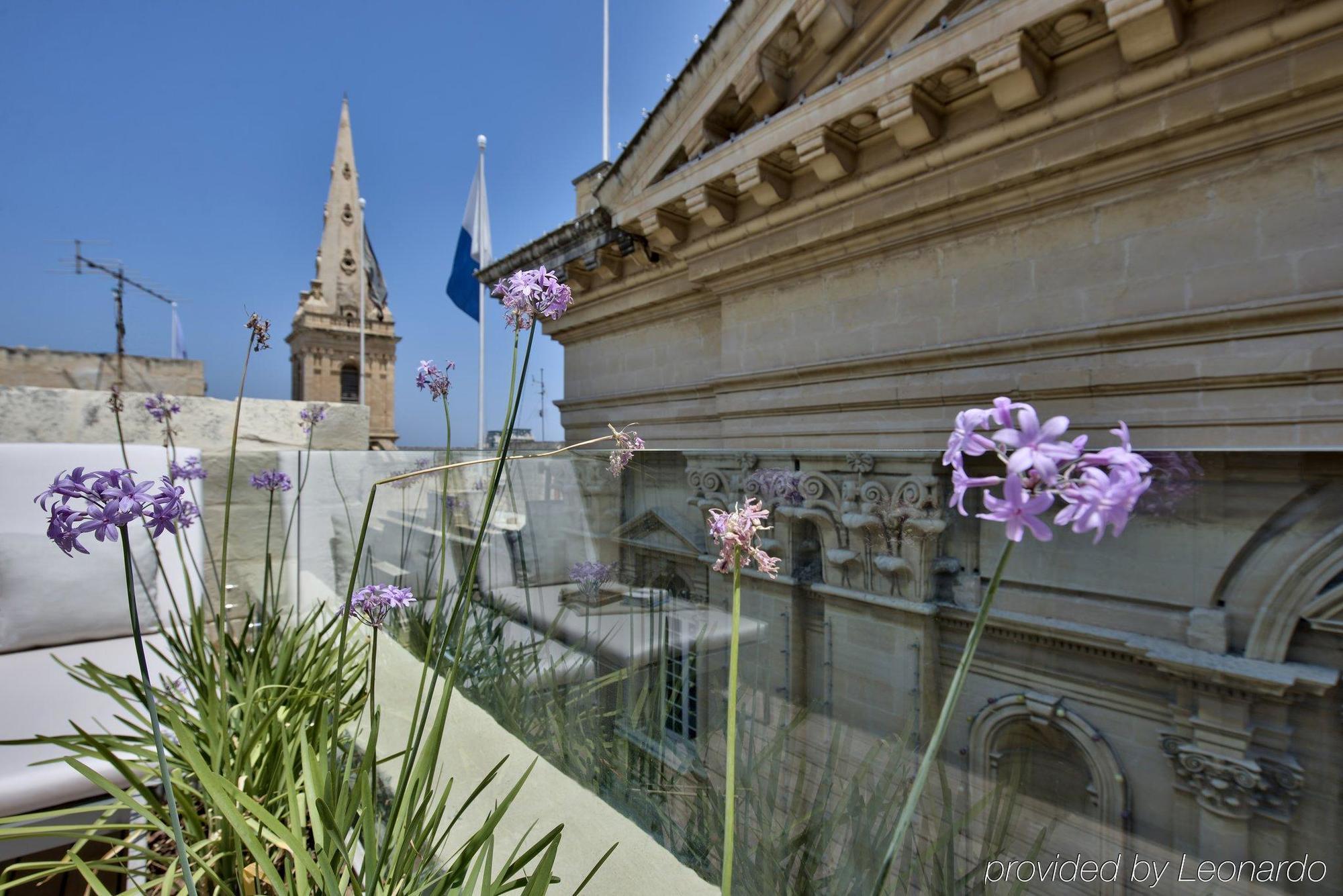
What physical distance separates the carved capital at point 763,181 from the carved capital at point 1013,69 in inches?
62.9

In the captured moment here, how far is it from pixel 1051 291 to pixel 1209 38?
1.34 m

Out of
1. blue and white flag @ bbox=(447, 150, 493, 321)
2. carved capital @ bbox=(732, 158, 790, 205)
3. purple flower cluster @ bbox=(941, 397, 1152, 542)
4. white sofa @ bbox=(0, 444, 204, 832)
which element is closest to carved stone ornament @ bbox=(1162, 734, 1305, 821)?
purple flower cluster @ bbox=(941, 397, 1152, 542)

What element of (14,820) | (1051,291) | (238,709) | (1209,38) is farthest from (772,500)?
(1209,38)

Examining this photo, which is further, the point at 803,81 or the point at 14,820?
the point at 803,81

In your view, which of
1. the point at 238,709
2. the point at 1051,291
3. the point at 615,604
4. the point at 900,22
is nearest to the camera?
the point at 615,604

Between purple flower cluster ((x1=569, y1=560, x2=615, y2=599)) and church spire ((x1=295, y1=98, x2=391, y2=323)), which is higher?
church spire ((x1=295, y1=98, x2=391, y2=323))

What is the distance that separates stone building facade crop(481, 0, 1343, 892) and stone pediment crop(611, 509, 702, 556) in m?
0.02

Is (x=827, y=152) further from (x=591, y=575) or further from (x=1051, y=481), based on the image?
(x=1051, y=481)

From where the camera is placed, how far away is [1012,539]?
0.58 metres

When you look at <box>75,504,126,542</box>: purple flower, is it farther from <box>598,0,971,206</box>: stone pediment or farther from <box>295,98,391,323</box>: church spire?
<box>295,98,391,323</box>: church spire

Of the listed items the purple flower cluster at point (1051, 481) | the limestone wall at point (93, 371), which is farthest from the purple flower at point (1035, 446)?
the limestone wall at point (93, 371)

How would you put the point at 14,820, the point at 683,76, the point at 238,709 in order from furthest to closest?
the point at 683,76 → the point at 238,709 → the point at 14,820

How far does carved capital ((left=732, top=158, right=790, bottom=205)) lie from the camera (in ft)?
15.7

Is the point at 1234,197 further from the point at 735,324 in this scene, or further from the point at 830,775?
the point at 830,775
